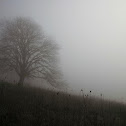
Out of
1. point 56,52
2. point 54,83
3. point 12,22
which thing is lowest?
point 54,83

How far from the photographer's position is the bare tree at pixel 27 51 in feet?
67.9

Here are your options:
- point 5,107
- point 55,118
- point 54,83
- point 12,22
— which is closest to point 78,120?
point 55,118

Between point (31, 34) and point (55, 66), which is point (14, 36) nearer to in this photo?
point (31, 34)

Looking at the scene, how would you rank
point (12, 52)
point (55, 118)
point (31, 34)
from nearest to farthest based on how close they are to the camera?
point (55, 118) → point (12, 52) → point (31, 34)

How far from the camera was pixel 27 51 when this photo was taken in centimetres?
2144

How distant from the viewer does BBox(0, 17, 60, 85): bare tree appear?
815 inches

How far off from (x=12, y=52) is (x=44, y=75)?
516 cm

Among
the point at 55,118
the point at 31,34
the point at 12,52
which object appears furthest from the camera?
the point at 31,34

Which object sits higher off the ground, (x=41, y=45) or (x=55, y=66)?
(x=41, y=45)

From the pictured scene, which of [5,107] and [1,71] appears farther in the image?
[1,71]

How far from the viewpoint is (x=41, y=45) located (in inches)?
899

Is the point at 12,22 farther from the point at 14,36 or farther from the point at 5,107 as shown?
the point at 5,107

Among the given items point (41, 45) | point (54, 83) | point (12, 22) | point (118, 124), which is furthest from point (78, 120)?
point (12, 22)

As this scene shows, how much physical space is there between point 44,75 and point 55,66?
81.4 inches
